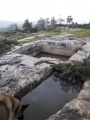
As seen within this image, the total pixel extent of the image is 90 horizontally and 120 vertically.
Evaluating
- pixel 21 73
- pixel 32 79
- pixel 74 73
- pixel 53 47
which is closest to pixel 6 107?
pixel 32 79

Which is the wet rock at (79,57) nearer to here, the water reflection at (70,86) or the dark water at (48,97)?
the dark water at (48,97)

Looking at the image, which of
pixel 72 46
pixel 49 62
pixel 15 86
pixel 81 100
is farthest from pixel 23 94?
pixel 72 46

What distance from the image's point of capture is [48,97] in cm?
532

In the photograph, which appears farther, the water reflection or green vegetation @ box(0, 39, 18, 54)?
green vegetation @ box(0, 39, 18, 54)

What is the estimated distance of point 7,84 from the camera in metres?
5.24

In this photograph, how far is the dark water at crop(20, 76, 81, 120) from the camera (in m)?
4.50

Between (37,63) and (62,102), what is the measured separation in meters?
2.60

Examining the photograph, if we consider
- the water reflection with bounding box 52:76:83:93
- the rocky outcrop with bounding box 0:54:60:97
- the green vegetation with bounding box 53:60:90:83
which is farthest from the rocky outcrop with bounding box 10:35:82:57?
the water reflection with bounding box 52:76:83:93

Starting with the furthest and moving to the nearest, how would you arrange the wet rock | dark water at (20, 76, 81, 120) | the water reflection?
the wet rock < the water reflection < dark water at (20, 76, 81, 120)

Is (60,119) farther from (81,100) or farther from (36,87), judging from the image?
(36,87)

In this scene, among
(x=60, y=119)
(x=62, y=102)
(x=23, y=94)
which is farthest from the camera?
(x=23, y=94)

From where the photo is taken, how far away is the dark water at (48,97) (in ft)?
14.8

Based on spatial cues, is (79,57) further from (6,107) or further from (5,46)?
(6,107)

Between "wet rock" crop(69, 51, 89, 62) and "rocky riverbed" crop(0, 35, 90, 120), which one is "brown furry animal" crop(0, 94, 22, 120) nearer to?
"rocky riverbed" crop(0, 35, 90, 120)
